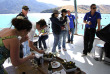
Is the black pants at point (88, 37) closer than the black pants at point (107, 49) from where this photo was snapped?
No

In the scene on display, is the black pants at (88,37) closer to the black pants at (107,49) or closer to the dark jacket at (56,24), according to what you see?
the black pants at (107,49)

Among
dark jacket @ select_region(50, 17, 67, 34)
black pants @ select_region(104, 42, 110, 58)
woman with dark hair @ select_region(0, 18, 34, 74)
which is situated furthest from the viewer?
dark jacket @ select_region(50, 17, 67, 34)

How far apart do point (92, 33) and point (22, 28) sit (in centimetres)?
219

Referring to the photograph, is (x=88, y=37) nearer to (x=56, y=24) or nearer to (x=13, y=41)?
(x=56, y=24)

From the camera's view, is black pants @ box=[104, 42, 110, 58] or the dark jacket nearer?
black pants @ box=[104, 42, 110, 58]

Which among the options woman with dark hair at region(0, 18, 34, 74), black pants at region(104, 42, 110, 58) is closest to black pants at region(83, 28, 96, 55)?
black pants at region(104, 42, 110, 58)

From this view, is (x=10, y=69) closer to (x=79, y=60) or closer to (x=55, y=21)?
(x=55, y=21)

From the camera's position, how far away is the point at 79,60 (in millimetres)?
2656

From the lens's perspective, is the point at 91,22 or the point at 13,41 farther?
the point at 91,22

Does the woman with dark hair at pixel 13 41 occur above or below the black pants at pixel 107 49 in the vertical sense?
above

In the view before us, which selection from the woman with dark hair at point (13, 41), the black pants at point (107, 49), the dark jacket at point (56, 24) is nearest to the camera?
the woman with dark hair at point (13, 41)

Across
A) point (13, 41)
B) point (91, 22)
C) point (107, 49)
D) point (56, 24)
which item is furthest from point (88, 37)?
point (13, 41)

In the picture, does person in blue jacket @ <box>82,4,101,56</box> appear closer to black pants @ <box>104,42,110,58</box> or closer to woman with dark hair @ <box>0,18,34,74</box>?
black pants @ <box>104,42,110,58</box>

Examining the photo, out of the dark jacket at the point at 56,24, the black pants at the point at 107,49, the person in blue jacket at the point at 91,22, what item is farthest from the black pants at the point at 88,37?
the dark jacket at the point at 56,24
